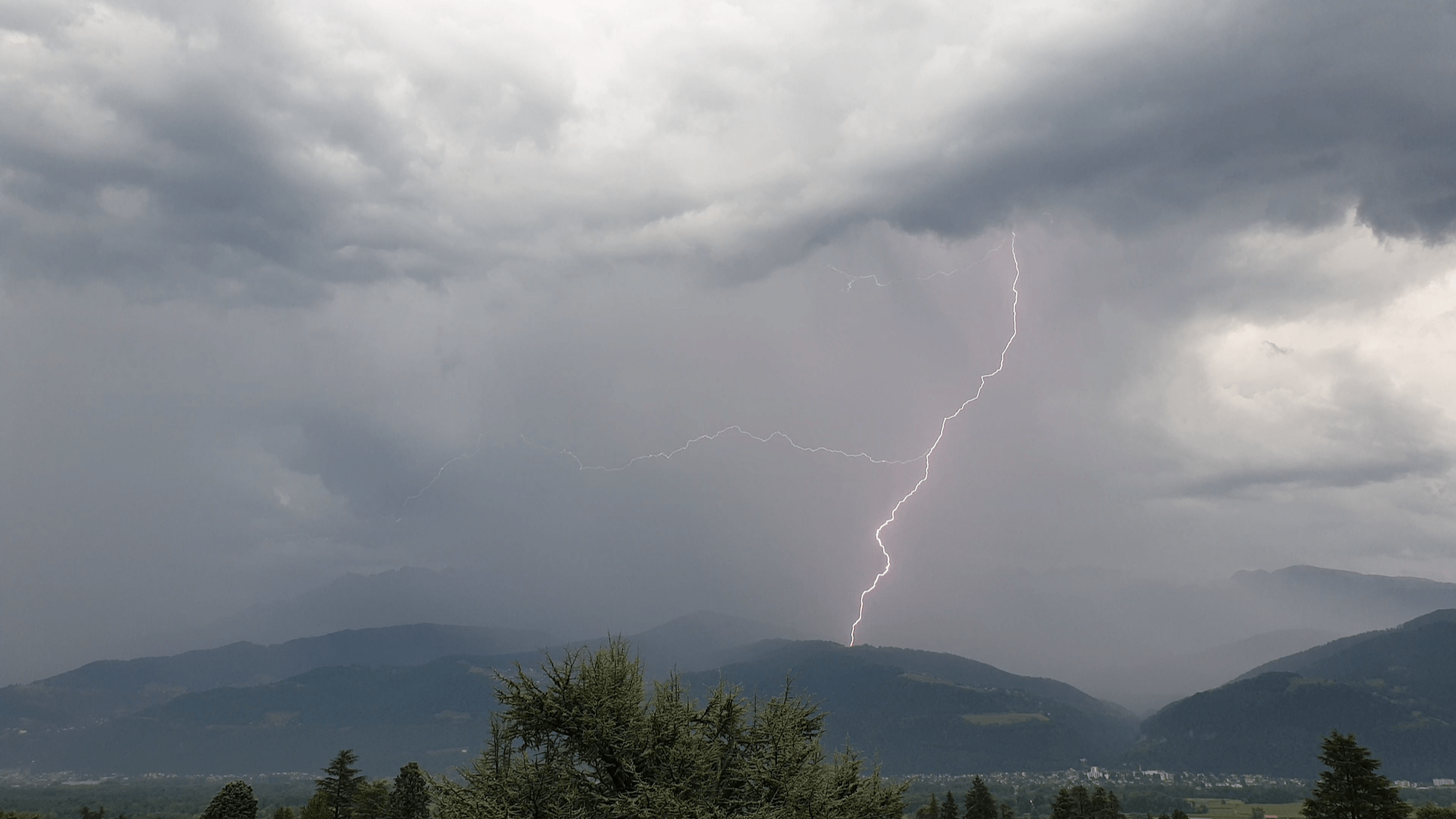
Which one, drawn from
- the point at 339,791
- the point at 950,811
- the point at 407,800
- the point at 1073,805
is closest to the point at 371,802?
the point at 339,791

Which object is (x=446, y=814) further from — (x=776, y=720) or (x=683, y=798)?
(x=776, y=720)

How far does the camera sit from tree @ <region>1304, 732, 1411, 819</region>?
51344mm

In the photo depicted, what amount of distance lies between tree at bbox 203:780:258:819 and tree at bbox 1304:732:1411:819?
76786 millimetres

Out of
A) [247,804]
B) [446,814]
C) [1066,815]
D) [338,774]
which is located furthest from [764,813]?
[1066,815]

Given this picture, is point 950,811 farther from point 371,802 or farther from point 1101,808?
point 371,802

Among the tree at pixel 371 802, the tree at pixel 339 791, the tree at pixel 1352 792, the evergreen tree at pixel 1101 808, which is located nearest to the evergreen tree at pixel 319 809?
the tree at pixel 339 791

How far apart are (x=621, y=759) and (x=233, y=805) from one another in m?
58.0

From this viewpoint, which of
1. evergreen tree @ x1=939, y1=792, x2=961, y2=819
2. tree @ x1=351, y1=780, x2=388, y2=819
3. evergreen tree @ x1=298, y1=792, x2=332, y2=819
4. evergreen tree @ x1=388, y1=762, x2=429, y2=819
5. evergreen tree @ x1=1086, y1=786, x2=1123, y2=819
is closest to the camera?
evergreen tree @ x1=388, y1=762, x2=429, y2=819

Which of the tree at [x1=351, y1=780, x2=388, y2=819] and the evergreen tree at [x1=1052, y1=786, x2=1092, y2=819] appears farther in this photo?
the evergreen tree at [x1=1052, y1=786, x2=1092, y2=819]

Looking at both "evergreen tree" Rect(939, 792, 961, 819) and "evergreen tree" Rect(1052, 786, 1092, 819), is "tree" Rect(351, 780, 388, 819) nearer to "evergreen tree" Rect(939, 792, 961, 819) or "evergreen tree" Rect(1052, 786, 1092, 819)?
"evergreen tree" Rect(939, 792, 961, 819)

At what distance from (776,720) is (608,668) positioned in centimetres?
594

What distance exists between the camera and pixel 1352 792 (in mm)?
52031

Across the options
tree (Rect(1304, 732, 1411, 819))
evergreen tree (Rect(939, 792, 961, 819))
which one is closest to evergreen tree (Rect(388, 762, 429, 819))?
evergreen tree (Rect(939, 792, 961, 819))

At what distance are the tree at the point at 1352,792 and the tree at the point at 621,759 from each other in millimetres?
46565
